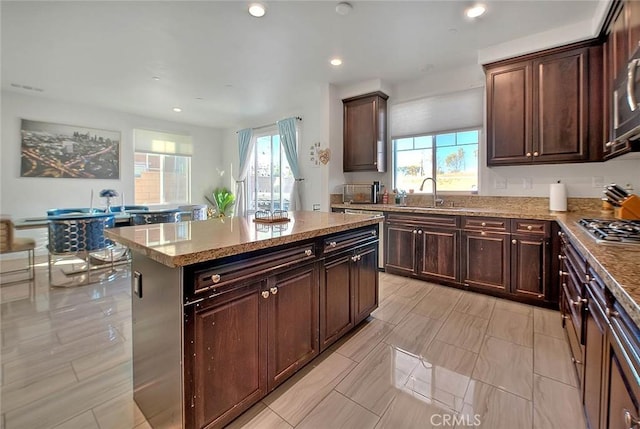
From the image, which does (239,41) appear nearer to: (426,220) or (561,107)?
(426,220)

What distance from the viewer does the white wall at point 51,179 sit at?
15.2 ft

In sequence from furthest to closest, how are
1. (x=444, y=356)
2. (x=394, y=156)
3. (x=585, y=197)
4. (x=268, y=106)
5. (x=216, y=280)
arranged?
(x=268, y=106), (x=394, y=156), (x=585, y=197), (x=444, y=356), (x=216, y=280)

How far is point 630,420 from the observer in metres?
0.76

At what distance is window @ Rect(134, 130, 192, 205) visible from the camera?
6152mm

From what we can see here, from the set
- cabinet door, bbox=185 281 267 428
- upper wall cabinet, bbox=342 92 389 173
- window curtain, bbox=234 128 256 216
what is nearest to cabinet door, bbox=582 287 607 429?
cabinet door, bbox=185 281 267 428

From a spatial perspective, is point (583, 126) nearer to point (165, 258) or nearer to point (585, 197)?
point (585, 197)

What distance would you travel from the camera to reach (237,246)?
4.31 ft

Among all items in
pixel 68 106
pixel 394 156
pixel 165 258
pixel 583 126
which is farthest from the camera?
pixel 68 106

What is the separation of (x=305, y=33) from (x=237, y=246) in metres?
2.56

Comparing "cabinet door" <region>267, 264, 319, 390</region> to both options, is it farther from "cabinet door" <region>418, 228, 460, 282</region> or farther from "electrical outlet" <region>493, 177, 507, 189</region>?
"electrical outlet" <region>493, 177, 507, 189</region>

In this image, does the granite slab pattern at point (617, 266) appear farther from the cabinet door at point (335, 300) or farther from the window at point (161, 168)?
the window at point (161, 168)

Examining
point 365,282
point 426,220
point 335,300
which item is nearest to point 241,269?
point 335,300

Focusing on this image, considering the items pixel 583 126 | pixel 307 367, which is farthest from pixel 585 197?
pixel 307 367

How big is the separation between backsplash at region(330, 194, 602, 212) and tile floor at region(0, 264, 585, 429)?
1247 millimetres
